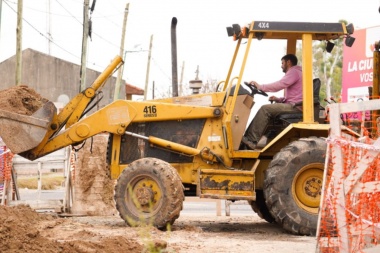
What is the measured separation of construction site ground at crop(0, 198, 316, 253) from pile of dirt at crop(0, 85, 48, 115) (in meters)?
1.64

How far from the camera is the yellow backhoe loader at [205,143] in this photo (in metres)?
12.5

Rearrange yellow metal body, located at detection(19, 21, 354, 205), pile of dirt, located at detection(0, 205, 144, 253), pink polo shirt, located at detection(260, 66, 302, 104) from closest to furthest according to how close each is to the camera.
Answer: pile of dirt, located at detection(0, 205, 144, 253), yellow metal body, located at detection(19, 21, 354, 205), pink polo shirt, located at detection(260, 66, 302, 104)

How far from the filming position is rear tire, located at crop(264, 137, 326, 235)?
12391 millimetres

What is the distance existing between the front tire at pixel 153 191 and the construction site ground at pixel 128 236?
282 millimetres

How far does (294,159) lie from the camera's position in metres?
12.4

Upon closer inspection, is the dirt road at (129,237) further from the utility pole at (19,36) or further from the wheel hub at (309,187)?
the utility pole at (19,36)

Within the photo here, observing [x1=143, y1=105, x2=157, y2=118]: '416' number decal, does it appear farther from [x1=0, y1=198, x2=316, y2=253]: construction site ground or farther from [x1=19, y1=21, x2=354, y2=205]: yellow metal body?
[x1=0, y1=198, x2=316, y2=253]: construction site ground

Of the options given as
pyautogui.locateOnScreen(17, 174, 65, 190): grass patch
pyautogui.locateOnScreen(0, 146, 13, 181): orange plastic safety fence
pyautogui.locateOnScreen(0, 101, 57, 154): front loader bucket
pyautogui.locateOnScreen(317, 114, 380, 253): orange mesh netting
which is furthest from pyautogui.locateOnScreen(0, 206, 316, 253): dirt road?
pyautogui.locateOnScreen(17, 174, 65, 190): grass patch

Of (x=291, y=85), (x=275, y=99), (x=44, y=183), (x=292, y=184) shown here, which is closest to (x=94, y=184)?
(x=275, y=99)

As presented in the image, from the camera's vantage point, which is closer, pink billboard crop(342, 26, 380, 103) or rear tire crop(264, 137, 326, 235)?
rear tire crop(264, 137, 326, 235)

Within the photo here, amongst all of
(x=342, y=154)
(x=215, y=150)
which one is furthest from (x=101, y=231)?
(x=342, y=154)

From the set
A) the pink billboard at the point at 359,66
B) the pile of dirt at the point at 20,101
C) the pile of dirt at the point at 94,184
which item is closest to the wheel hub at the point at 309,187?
the pile of dirt at the point at 20,101

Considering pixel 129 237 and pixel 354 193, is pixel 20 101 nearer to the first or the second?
pixel 129 237

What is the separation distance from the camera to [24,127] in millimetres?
13359
